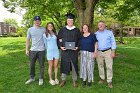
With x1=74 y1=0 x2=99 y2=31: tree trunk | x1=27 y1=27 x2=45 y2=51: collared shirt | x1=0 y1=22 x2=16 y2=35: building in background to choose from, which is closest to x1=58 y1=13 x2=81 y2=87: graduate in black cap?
x1=27 y1=27 x2=45 y2=51: collared shirt

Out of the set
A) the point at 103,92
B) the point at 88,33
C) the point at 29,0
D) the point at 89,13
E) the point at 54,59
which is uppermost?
the point at 29,0

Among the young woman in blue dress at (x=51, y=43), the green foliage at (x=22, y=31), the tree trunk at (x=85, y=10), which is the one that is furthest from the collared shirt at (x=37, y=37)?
the green foliage at (x=22, y=31)

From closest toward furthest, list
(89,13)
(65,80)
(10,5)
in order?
1. (65,80)
2. (89,13)
3. (10,5)

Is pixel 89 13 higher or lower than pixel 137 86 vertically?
higher

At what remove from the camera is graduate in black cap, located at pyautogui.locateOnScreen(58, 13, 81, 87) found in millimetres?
10062

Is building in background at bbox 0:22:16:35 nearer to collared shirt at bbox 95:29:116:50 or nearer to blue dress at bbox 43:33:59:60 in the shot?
blue dress at bbox 43:33:59:60

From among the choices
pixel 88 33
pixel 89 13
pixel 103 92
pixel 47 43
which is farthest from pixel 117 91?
pixel 89 13

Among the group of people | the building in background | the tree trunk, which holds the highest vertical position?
the building in background

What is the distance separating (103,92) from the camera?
9.95 m

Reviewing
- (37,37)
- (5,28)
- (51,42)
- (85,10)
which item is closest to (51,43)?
(51,42)

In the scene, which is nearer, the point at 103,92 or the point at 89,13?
the point at 103,92

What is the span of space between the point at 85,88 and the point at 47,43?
6.09 ft

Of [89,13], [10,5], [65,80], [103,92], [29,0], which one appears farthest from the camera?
[10,5]

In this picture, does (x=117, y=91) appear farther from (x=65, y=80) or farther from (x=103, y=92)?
(x=65, y=80)
